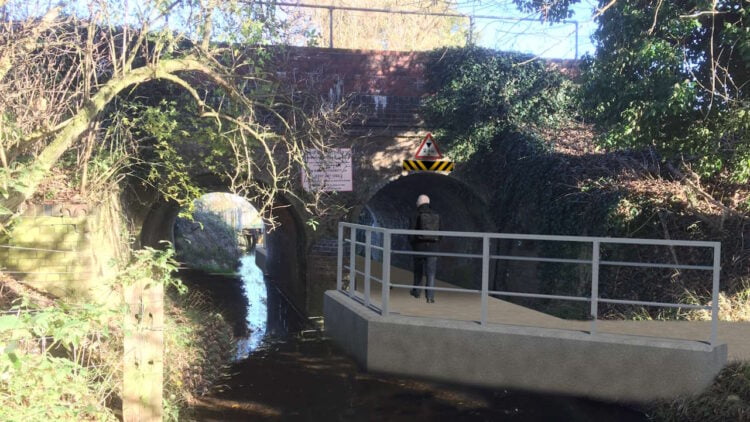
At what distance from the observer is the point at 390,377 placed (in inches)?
257

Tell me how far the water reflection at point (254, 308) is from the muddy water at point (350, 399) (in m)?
1.00

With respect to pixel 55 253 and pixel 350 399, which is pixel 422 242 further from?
pixel 55 253

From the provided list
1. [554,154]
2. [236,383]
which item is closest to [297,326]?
[236,383]

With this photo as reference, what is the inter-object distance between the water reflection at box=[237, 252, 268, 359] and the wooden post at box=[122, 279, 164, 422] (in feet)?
13.9

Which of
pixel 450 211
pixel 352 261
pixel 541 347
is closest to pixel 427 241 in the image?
pixel 352 261

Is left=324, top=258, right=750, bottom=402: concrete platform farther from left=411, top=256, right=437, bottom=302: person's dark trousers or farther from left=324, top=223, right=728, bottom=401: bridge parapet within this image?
left=411, top=256, right=437, bottom=302: person's dark trousers

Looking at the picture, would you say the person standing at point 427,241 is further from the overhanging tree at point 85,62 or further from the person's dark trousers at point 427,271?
the overhanging tree at point 85,62

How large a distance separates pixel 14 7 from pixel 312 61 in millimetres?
6699

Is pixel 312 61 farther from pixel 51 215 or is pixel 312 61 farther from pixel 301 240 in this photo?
pixel 51 215

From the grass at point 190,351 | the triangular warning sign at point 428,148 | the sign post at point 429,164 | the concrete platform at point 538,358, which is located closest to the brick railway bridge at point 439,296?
the concrete platform at point 538,358

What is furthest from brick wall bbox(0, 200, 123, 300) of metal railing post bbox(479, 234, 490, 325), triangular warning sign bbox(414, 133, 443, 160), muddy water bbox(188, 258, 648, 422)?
triangular warning sign bbox(414, 133, 443, 160)

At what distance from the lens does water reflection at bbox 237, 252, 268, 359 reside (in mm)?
9820

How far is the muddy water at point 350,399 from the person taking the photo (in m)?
5.58

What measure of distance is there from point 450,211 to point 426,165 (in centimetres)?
343
